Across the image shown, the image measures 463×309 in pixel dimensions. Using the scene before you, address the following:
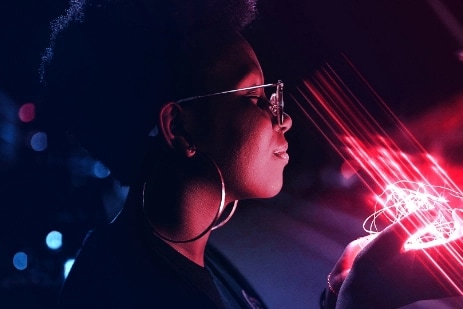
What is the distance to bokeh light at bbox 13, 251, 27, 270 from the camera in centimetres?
429

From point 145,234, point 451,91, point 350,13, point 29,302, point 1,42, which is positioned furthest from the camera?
point 29,302

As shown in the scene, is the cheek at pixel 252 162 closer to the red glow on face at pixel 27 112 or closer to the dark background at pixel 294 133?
the dark background at pixel 294 133

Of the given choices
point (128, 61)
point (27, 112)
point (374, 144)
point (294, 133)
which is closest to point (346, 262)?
point (374, 144)

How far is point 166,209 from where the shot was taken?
1.71 meters

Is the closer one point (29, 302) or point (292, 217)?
point (292, 217)

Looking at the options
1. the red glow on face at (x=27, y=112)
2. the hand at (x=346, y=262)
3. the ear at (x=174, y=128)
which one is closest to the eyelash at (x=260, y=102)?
the ear at (x=174, y=128)

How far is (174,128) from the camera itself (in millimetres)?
1708

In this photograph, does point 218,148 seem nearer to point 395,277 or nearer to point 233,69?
point 233,69

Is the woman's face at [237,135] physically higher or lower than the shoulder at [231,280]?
higher

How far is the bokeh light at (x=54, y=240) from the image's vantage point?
4.31m

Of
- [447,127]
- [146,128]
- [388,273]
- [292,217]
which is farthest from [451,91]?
[146,128]

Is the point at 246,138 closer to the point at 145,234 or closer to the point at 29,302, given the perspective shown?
the point at 145,234

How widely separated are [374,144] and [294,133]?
61 centimetres

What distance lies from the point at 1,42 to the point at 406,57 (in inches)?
114
